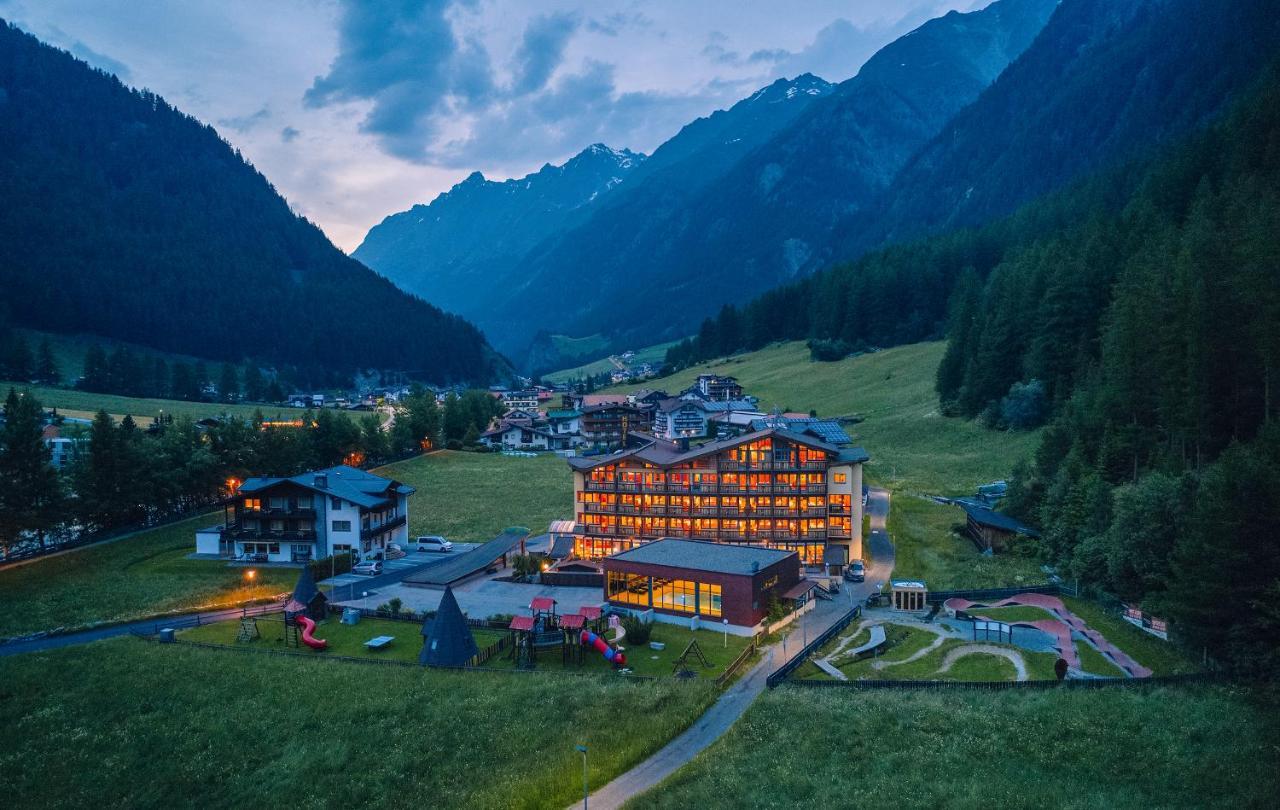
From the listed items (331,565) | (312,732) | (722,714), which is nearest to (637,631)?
(722,714)

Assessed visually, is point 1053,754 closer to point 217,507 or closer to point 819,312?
point 217,507

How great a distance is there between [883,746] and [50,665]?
46.0 meters

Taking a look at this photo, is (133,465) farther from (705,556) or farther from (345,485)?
(705,556)

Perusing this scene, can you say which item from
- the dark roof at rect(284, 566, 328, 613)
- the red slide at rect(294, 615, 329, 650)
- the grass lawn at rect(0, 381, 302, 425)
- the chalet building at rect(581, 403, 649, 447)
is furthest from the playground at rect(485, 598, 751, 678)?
the grass lawn at rect(0, 381, 302, 425)

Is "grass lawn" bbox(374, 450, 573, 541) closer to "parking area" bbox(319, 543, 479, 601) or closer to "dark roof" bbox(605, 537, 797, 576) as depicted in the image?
"parking area" bbox(319, 543, 479, 601)

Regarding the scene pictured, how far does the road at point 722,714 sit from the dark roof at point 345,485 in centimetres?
4055

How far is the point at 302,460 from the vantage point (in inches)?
3750

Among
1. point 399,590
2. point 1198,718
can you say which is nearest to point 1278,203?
point 1198,718

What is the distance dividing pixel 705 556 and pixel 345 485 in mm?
37406

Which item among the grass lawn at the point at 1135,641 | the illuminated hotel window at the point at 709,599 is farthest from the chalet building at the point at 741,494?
Result: the grass lawn at the point at 1135,641

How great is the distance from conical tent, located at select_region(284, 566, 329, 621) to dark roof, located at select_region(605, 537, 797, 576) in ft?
67.1

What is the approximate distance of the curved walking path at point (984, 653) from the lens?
125 ft

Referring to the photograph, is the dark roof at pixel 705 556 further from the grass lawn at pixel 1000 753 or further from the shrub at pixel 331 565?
the shrub at pixel 331 565

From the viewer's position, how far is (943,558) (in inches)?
2334
